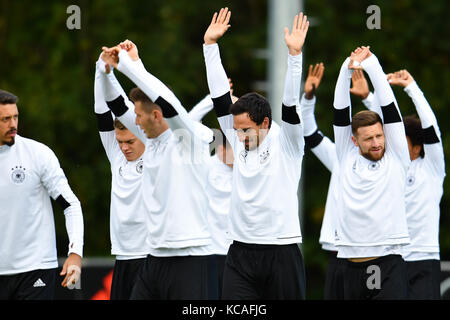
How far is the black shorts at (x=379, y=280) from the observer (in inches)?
307

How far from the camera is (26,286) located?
7406 mm

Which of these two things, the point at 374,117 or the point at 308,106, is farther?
the point at 308,106

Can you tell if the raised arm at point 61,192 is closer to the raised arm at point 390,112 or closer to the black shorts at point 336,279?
the black shorts at point 336,279

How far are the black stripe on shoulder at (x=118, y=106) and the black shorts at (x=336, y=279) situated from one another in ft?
7.92

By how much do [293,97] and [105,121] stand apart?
7.01 ft

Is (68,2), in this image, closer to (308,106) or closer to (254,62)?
(254,62)

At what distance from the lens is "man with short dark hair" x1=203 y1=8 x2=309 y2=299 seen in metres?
7.47

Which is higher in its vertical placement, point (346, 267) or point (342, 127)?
point (342, 127)

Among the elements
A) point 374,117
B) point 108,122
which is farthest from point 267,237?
point 108,122

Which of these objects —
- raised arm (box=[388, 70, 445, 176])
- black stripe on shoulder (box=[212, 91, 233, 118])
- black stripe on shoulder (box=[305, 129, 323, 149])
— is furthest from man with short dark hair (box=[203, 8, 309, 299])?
black stripe on shoulder (box=[305, 129, 323, 149])

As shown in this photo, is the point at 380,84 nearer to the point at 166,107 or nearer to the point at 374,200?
the point at 374,200

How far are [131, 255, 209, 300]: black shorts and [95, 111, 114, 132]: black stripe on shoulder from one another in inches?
72.0

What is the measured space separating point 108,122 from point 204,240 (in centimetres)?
194

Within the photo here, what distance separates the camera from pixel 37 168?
7617 millimetres
